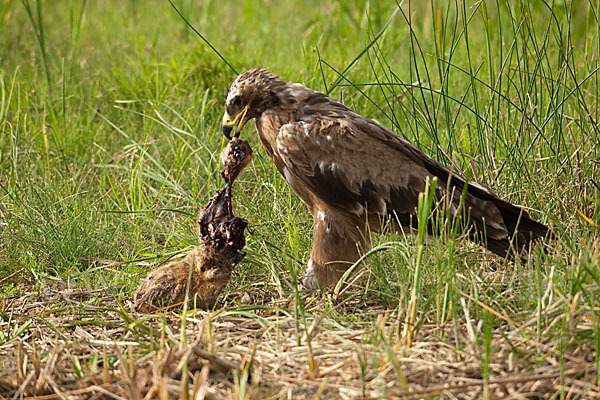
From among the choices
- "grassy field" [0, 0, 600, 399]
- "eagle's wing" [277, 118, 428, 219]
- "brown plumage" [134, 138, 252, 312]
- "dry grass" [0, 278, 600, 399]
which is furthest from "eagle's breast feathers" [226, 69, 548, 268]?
"dry grass" [0, 278, 600, 399]

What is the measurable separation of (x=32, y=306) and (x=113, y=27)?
14.7 ft

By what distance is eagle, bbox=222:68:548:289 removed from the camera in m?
3.72

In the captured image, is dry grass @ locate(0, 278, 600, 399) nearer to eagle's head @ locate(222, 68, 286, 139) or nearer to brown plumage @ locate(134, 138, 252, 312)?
brown plumage @ locate(134, 138, 252, 312)

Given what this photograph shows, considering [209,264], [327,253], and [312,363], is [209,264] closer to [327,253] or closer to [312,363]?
[327,253]

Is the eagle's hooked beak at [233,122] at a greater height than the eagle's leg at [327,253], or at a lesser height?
greater

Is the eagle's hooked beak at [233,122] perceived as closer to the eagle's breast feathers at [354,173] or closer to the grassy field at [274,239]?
the eagle's breast feathers at [354,173]

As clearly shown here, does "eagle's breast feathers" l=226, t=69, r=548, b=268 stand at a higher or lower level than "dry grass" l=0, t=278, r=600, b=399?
higher

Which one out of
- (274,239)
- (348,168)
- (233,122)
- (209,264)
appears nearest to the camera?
(209,264)

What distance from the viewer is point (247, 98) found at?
3920 millimetres

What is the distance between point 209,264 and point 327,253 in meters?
0.65

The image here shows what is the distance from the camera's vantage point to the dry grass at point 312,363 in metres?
2.59

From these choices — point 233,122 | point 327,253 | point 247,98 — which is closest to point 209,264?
point 327,253

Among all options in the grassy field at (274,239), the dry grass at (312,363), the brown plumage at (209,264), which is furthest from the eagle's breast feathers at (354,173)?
the dry grass at (312,363)

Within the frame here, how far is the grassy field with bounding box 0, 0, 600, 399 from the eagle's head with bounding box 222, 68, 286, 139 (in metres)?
0.13
